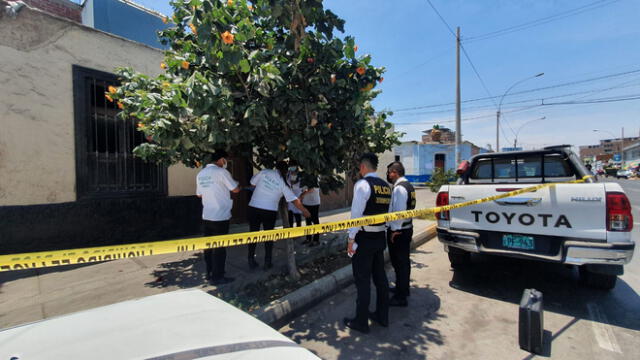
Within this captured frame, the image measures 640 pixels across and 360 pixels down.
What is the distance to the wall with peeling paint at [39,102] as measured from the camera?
4.39 m

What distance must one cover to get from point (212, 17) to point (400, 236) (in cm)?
306

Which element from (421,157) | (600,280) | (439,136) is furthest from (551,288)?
(439,136)

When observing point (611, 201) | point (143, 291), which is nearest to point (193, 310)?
point (143, 291)

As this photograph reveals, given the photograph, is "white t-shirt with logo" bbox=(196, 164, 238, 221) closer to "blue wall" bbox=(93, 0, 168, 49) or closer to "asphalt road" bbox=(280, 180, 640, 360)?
"asphalt road" bbox=(280, 180, 640, 360)

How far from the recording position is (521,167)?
4609mm

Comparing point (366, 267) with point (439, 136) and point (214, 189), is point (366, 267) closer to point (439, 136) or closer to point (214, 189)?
point (214, 189)

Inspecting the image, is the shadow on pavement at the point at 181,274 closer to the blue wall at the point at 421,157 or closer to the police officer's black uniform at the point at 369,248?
the police officer's black uniform at the point at 369,248

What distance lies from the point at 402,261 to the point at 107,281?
406cm

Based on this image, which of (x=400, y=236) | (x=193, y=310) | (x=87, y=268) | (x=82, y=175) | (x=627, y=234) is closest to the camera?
(x=193, y=310)

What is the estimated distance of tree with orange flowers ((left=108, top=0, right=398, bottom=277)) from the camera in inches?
Answer: 107

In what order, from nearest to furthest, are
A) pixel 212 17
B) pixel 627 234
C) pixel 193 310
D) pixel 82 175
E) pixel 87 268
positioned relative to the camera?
pixel 193 310, pixel 212 17, pixel 627 234, pixel 87 268, pixel 82 175

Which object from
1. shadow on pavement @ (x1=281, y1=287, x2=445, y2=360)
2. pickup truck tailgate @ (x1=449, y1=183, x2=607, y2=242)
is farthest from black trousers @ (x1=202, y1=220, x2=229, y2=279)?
pickup truck tailgate @ (x1=449, y1=183, x2=607, y2=242)

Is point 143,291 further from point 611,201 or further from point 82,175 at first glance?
point 611,201

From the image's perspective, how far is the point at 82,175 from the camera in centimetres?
506
